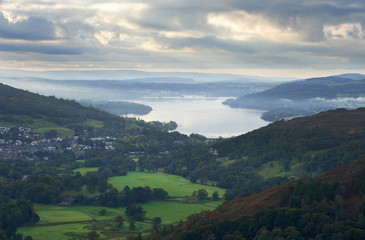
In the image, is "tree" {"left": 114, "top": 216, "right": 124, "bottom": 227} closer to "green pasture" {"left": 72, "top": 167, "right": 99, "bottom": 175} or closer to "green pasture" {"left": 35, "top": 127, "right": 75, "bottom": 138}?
"green pasture" {"left": 72, "top": 167, "right": 99, "bottom": 175}

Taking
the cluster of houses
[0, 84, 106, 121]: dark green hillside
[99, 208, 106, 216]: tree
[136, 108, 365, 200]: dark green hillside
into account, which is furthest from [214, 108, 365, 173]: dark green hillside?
[0, 84, 106, 121]: dark green hillside

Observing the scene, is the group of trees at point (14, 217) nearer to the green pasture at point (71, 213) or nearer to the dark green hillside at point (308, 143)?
the green pasture at point (71, 213)

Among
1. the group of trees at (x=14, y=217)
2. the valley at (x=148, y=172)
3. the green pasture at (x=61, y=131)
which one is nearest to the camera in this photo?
the group of trees at (x=14, y=217)

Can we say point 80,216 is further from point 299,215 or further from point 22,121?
point 22,121

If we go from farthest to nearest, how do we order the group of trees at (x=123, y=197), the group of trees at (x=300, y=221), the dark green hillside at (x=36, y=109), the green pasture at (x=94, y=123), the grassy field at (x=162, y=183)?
the green pasture at (x=94, y=123), the dark green hillside at (x=36, y=109), the grassy field at (x=162, y=183), the group of trees at (x=123, y=197), the group of trees at (x=300, y=221)

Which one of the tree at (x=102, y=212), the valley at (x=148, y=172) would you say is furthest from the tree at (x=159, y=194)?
the tree at (x=102, y=212)

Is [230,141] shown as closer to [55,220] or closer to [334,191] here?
[55,220]

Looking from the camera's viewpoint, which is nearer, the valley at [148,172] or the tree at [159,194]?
the valley at [148,172]
